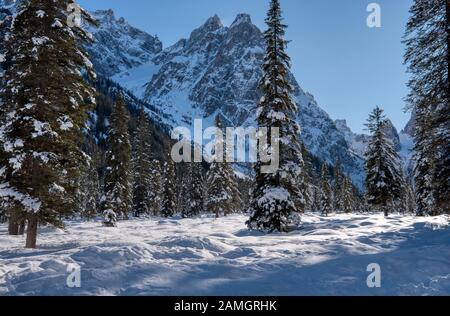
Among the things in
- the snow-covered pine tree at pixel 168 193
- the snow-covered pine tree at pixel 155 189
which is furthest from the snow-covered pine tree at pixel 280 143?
the snow-covered pine tree at pixel 155 189

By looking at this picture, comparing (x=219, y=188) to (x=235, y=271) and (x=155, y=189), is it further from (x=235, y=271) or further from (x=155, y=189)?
(x=235, y=271)

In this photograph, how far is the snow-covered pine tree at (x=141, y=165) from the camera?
55.8 meters

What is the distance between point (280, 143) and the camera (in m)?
23.9

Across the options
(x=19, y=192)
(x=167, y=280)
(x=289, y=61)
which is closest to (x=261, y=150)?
(x=289, y=61)

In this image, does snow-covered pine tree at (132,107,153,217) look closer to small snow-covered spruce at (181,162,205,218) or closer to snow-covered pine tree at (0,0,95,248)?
small snow-covered spruce at (181,162,205,218)

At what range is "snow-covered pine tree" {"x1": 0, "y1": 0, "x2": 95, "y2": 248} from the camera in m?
15.8

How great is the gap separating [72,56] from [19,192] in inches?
254

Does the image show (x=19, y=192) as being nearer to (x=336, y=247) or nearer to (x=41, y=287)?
(x=41, y=287)

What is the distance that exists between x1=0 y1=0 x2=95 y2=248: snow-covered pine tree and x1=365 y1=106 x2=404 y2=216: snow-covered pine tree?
32.4 m

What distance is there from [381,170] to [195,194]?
3159cm

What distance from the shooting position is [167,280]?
905 cm

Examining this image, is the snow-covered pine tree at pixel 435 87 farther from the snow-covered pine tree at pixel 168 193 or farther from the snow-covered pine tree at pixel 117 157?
the snow-covered pine tree at pixel 168 193

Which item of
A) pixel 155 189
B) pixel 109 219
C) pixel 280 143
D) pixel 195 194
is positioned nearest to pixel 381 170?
pixel 280 143

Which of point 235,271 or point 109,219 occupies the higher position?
point 235,271
